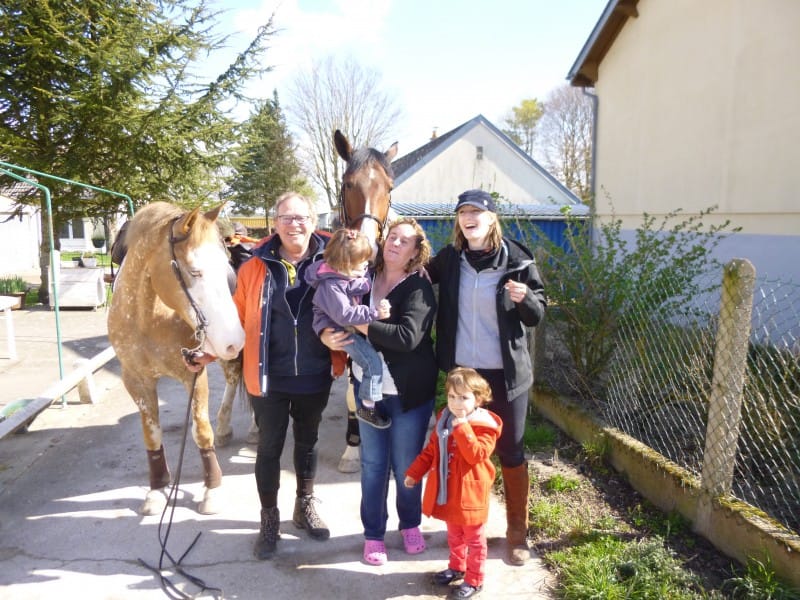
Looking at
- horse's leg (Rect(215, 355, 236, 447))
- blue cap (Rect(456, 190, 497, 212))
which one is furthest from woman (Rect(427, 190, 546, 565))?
horse's leg (Rect(215, 355, 236, 447))

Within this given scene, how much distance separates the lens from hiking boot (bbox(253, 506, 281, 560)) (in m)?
2.82

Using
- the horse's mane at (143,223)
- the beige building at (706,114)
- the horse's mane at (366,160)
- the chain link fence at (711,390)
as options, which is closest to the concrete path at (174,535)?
the chain link fence at (711,390)

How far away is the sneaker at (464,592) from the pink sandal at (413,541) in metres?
0.37

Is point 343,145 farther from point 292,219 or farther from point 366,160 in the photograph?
point 292,219

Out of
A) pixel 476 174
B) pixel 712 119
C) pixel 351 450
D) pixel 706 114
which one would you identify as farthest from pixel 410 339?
pixel 476 174

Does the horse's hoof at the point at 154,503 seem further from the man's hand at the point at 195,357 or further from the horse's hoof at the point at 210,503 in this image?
the man's hand at the point at 195,357

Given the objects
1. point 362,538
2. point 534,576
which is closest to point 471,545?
point 534,576

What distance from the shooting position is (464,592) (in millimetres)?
2479

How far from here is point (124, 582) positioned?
2635mm

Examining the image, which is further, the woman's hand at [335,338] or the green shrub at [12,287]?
the green shrub at [12,287]

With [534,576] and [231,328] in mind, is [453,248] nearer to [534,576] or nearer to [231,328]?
[231,328]

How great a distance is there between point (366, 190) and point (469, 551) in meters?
2.15

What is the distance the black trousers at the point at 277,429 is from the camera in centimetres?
271

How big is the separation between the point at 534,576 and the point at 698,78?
773cm
